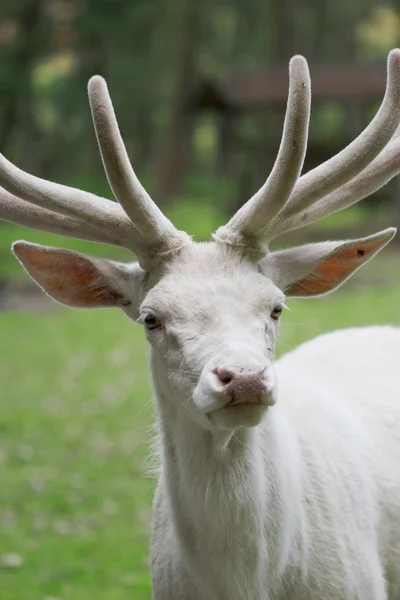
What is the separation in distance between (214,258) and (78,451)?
546 cm

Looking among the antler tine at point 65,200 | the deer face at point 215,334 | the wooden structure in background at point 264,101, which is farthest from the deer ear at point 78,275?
the wooden structure in background at point 264,101

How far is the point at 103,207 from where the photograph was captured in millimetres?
3742

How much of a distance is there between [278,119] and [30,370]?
16657mm

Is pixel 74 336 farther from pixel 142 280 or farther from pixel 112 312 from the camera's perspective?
pixel 142 280

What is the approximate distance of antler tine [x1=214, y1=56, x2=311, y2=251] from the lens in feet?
11.2

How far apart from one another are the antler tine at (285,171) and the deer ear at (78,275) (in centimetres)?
42

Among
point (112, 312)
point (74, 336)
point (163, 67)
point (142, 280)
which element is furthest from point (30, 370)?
point (163, 67)

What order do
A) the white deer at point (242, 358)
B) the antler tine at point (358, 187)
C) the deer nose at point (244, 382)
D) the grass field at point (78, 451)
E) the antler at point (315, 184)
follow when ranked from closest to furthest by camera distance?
the deer nose at point (244, 382) < the white deer at point (242, 358) < the antler at point (315, 184) < the antler tine at point (358, 187) < the grass field at point (78, 451)

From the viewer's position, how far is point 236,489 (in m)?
3.52

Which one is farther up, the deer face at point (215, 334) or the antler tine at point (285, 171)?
the antler tine at point (285, 171)

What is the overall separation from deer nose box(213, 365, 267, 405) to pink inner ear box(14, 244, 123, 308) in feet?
3.24

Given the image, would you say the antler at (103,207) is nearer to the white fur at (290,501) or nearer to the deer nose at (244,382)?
the white fur at (290,501)

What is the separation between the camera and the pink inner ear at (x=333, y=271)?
3.91m

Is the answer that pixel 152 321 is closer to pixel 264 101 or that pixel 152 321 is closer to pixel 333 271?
pixel 333 271
